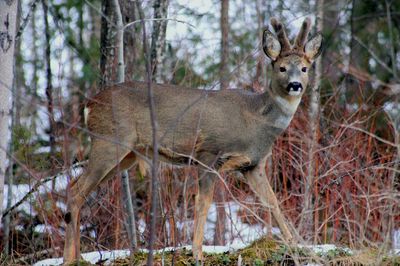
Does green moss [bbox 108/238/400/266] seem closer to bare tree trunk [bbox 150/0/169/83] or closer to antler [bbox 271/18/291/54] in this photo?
antler [bbox 271/18/291/54]

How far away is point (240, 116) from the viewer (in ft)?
22.0

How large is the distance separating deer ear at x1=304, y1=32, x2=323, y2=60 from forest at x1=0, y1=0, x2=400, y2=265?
37 centimetres

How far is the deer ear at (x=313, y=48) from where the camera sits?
6.75 m

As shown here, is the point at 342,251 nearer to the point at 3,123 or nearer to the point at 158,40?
the point at 3,123

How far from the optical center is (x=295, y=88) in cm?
647

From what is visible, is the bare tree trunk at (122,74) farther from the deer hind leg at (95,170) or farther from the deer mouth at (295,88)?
the deer mouth at (295,88)

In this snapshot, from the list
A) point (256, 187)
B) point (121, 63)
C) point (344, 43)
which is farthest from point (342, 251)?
point (344, 43)

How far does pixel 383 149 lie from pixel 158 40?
12.7ft

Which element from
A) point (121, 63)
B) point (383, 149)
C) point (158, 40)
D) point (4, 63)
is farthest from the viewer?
point (383, 149)

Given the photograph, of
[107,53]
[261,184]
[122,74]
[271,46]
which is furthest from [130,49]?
[261,184]

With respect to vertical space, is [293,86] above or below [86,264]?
above

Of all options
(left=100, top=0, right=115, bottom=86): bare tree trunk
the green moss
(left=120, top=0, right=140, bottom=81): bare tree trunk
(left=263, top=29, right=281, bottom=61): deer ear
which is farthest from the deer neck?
(left=120, top=0, right=140, bottom=81): bare tree trunk

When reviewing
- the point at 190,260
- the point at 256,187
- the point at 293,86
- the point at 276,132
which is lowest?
the point at 190,260

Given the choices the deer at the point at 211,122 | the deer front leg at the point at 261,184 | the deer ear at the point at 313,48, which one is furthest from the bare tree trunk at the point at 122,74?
the deer ear at the point at 313,48
